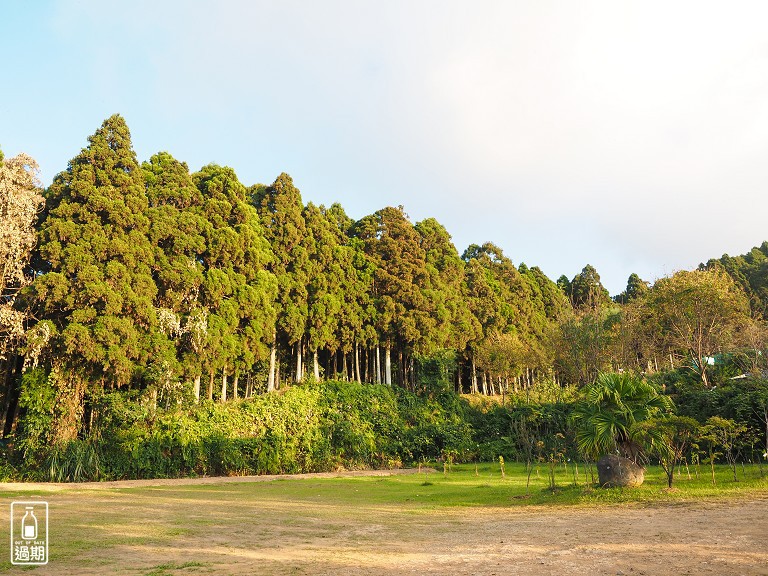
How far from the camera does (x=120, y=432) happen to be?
20.3 meters

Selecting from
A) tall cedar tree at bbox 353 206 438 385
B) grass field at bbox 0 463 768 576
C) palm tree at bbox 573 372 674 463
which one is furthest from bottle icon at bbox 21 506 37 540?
tall cedar tree at bbox 353 206 438 385

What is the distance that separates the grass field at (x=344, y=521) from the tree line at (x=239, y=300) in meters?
5.54

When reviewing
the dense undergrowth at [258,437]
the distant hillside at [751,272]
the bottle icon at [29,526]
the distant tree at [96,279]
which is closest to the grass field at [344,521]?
the bottle icon at [29,526]

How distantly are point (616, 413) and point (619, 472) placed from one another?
1.43 meters

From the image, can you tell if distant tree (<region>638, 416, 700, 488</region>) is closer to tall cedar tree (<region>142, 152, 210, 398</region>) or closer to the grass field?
the grass field

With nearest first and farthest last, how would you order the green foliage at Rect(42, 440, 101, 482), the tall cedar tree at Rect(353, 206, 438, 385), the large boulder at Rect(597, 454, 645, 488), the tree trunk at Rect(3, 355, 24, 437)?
the large boulder at Rect(597, 454, 645, 488) < the green foliage at Rect(42, 440, 101, 482) < the tree trunk at Rect(3, 355, 24, 437) < the tall cedar tree at Rect(353, 206, 438, 385)

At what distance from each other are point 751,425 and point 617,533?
16544 millimetres

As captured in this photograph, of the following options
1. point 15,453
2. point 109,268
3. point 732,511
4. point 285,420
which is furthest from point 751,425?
point 15,453

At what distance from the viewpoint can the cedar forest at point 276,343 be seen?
1928 centimetres

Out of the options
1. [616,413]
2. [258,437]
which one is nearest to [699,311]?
[616,413]

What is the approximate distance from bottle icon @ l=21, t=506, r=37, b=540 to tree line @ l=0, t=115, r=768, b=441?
9.80 m

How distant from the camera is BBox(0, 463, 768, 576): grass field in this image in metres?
6.72

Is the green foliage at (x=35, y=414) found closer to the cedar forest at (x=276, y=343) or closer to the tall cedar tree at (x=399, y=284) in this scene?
the cedar forest at (x=276, y=343)

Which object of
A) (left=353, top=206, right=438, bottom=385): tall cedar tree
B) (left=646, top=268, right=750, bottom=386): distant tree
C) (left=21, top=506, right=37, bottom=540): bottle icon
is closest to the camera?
(left=21, top=506, right=37, bottom=540): bottle icon
